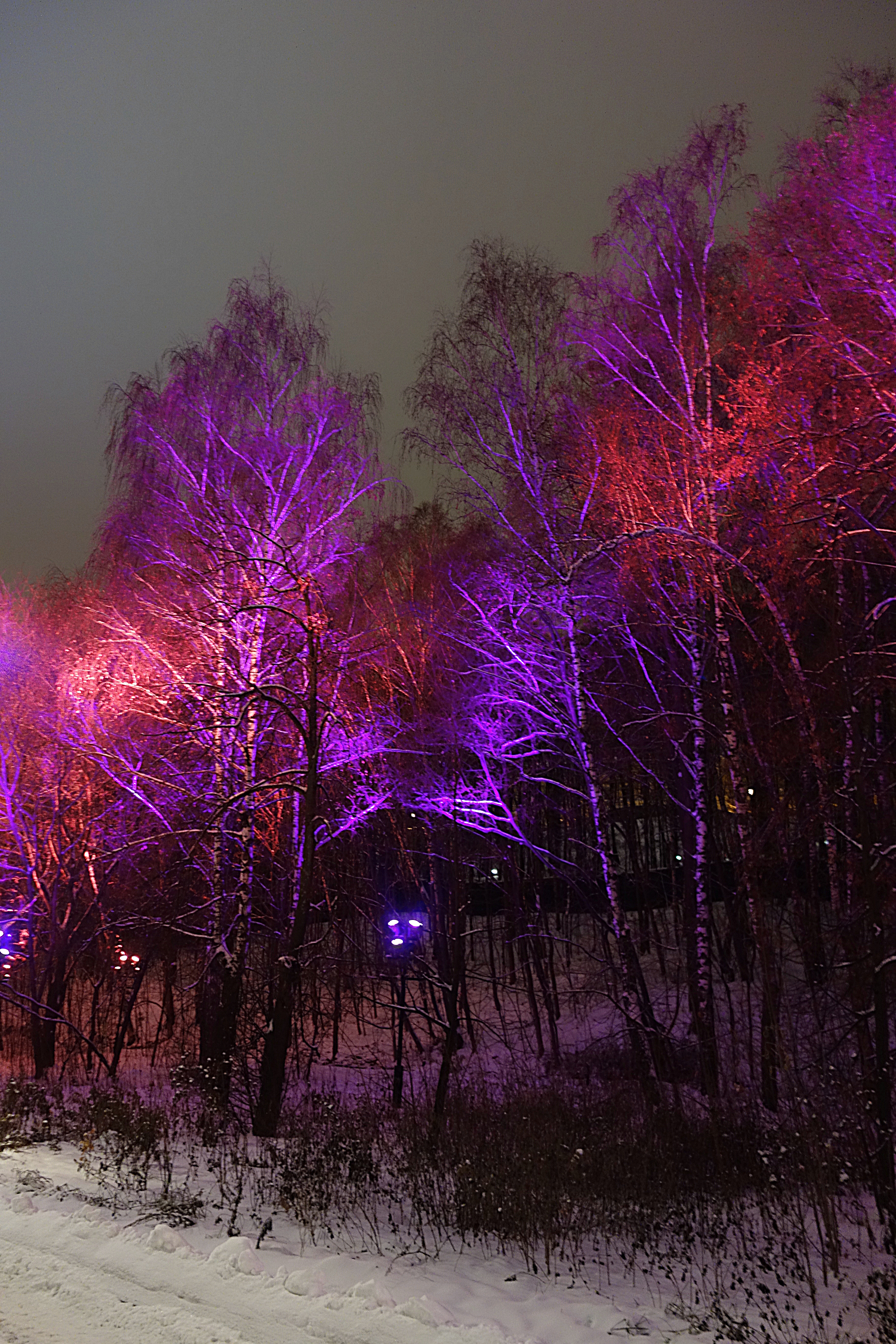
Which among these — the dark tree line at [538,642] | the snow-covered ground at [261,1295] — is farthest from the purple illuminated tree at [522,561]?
the snow-covered ground at [261,1295]

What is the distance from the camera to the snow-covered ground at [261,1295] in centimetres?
434

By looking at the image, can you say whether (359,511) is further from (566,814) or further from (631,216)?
(566,814)

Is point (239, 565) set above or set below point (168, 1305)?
above

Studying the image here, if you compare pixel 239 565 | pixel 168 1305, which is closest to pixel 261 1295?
pixel 168 1305

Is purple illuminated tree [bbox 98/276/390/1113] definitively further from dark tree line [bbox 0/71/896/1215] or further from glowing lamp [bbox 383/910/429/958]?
glowing lamp [bbox 383/910/429/958]

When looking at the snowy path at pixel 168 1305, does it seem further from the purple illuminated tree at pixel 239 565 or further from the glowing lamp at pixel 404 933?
the glowing lamp at pixel 404 933

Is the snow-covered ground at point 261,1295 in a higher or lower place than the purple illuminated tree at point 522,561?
lower

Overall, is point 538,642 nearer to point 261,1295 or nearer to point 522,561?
point 522,561

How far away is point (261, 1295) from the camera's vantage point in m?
4.76

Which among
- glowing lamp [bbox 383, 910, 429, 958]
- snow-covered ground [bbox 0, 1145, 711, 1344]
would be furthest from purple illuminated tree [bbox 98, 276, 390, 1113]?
snow-covered ground [bbox 0, 1145, 711, 1344]

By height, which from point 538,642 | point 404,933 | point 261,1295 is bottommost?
point 261,1295

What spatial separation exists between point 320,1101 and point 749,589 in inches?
381

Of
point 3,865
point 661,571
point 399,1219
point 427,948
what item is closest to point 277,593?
point 661,571

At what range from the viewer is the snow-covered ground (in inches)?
171
